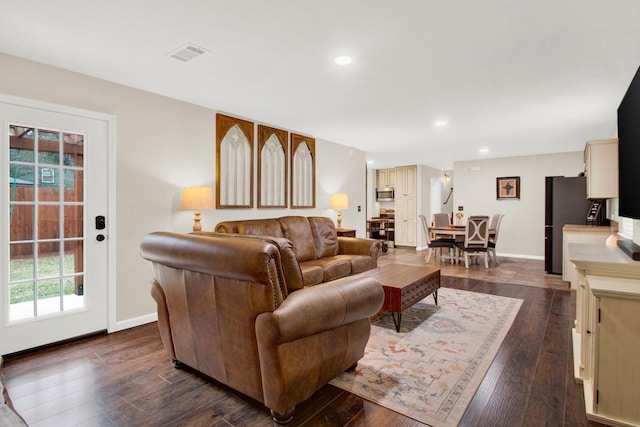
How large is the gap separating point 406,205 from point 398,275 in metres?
6.05

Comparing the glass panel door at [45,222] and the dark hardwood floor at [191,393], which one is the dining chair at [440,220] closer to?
the dark hardwood floor at [191,393]

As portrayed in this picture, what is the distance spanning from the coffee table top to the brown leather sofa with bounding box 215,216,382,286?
524 millimetres

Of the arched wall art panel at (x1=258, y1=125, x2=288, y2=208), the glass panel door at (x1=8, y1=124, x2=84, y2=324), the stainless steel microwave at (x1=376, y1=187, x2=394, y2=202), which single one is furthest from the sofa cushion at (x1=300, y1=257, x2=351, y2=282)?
the stainless steel microwave at (x1=376, y1=187, x2=394, y2=202)

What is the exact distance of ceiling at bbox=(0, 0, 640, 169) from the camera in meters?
2.03

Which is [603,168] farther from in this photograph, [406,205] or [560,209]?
[406,205]

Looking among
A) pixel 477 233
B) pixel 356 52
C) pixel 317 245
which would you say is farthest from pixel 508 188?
pixel 356 52

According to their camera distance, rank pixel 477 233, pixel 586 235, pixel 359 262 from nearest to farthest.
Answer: pixel 359 262
pixel 586 235
pixel 477 233

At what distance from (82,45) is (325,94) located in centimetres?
214

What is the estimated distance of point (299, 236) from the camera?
4453 millimetres

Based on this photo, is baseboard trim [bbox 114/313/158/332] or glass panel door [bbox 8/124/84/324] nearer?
glass panel door [bbox 8/124/84/324]

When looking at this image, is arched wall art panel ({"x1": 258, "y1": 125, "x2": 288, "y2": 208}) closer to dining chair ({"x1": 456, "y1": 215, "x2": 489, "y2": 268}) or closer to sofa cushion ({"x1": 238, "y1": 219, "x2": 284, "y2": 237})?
sofa cushion ({"x1": 238, "y1": 219, "x2": 284, "y2": 237})

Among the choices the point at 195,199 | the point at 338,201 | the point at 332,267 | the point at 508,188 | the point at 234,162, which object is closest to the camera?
the point at 195,199

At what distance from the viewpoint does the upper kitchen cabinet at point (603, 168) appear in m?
3.78

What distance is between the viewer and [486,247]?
619cm
